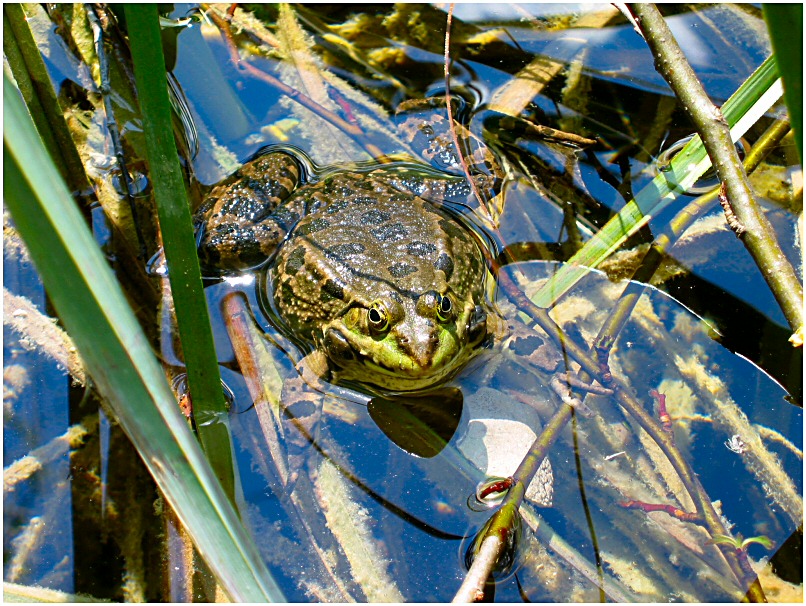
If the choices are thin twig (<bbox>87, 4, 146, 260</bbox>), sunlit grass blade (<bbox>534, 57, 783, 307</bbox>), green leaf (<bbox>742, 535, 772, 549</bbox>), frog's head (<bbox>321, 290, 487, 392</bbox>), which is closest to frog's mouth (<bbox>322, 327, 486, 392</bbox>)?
frog's head (<bbox>321, 290, 487, 392</bbox>)

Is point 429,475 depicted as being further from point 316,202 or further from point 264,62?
point 264,62

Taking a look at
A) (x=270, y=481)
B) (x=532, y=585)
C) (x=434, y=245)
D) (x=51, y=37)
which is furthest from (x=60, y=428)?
(x=51, y=37)

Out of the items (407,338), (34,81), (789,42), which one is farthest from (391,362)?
(34,81)

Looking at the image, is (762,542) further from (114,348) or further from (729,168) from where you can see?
(114,348)

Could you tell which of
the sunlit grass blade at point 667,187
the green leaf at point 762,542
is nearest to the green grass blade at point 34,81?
the sunlit grass blade at point 667,187

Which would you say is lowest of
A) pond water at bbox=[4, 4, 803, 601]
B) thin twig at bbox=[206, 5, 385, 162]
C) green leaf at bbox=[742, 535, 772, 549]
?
green leaf at bbox=[742, 535, 772, 549]

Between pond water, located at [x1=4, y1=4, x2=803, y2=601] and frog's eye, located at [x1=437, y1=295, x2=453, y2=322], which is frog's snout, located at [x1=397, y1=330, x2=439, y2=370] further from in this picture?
pond water, located at [x1=4, y1=4, x2=803, y2=601]
